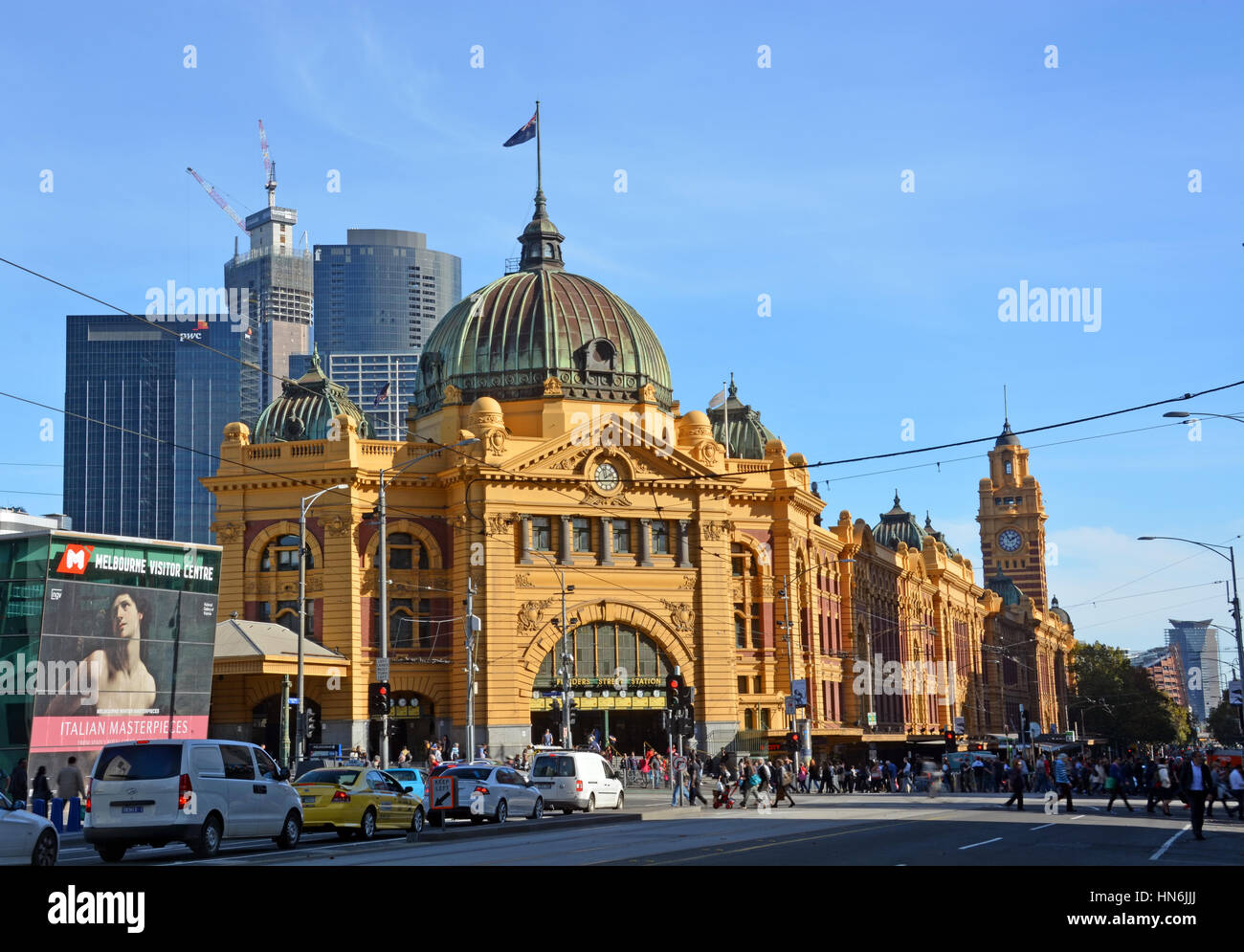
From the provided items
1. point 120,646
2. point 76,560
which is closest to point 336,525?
point 120,646

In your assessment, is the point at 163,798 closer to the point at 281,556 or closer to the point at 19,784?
the point at 19,784

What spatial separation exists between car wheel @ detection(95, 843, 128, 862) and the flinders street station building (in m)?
37.3

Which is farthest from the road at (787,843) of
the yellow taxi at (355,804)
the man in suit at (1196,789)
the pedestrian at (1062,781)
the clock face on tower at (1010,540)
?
the clock face on tower at (1010,540)

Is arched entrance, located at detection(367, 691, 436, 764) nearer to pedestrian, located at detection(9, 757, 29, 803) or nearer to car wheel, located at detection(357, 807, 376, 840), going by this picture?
pedestrian, located at detection(9, 757, 29, 803)

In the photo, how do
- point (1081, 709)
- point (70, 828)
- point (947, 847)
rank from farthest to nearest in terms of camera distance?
point (1081, 709), point (70, 828), point (947, 847)

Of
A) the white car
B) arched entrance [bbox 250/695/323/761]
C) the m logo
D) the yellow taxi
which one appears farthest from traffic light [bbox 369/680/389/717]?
arched entrance [bbox 250/695/323/761]

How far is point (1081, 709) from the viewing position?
171m

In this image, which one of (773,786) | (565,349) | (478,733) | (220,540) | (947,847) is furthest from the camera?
(565,349)

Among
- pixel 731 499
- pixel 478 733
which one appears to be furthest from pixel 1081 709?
pixel 478 733

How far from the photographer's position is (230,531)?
7088 centimetres

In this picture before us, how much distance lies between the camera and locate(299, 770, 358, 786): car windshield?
97.9 feet

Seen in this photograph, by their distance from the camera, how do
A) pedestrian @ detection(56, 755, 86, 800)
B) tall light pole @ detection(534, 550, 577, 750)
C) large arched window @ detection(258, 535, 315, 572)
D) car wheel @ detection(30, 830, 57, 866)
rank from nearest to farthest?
car wheel @ detection(30, 830, 57, 866), pedestrian @ detection(56, 755, 86, 800), tall light pole @ detection(534, 550, 577, 750), large arched window @ detection(258, 535, 315, 572)

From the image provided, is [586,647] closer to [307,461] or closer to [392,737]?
[392,737]
